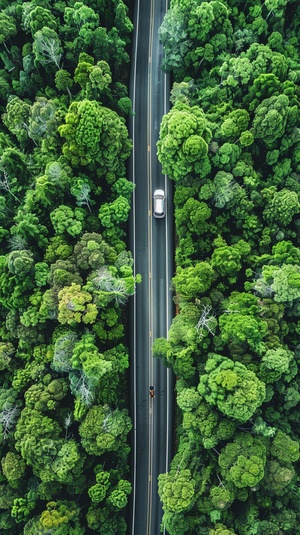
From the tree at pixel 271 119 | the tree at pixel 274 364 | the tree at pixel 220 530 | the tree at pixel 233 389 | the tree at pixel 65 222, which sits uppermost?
the tree at pixel 271 119

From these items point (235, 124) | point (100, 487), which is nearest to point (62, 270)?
point (100, 487)

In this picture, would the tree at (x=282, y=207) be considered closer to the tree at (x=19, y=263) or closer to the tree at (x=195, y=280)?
the tree at (x=195, y=280)

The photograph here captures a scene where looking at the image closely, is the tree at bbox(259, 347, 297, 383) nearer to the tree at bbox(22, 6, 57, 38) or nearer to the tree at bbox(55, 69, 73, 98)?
the tree at bbox(55, 69, 73, 98)

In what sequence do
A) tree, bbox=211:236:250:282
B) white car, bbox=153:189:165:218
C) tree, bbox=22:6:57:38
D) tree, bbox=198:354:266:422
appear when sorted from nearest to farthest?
tree, bbox=198:354:266:422 → tree, bbox=211:236:250:282 → tree, bbox=22:6:57:38 → white car, bbox=153:189:165:218

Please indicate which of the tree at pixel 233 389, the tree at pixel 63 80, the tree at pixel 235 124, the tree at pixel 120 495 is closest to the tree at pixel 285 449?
the tree at pixel 233 389

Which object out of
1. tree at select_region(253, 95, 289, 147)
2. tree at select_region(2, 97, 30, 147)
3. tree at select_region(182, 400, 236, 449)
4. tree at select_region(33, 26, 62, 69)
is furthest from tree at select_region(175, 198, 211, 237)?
tree at select_region(33, 26, 62, 69)

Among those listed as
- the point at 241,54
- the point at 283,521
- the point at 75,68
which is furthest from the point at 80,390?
the point at 241,54
